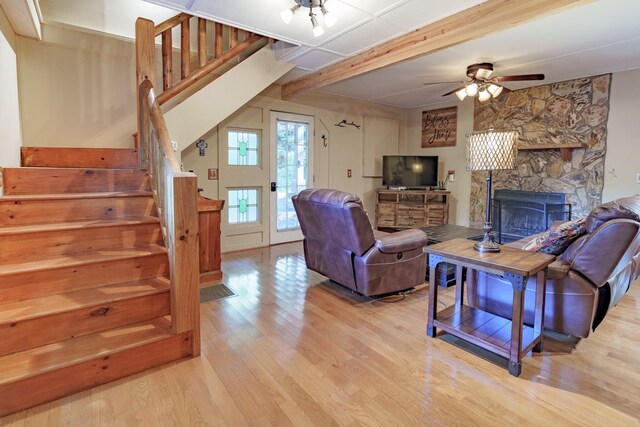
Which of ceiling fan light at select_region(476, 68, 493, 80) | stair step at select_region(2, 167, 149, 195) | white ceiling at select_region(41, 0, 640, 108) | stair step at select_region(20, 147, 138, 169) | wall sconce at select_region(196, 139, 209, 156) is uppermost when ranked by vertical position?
white ceiling at select_region(41, 0, 640, 108)

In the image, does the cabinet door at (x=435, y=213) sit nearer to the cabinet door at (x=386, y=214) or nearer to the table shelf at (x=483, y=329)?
the cabinet door at (x=386, y=214)

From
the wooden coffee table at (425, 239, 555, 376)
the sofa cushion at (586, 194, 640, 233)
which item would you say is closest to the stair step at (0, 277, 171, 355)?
the wooden coffee table at (425, 239, 555, 376)

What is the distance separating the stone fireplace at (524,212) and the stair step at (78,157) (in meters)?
4.97

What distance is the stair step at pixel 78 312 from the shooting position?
71.1 inches

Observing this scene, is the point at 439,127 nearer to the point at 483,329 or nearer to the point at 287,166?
the point at 287,166

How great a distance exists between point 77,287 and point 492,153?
276 centimetres

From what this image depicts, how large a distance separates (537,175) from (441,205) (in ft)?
4.92

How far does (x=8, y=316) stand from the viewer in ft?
5.90

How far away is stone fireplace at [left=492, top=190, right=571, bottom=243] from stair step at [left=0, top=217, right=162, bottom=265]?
4756 millimetres

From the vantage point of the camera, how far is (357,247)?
Answer: 2924 mm

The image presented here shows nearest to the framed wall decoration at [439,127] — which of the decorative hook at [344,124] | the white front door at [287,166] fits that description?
the decorative hook at [344,124]

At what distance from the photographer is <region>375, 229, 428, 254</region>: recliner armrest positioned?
294 centimetres

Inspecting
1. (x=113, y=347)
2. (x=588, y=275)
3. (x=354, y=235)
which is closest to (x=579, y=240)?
(x=588, y=275)

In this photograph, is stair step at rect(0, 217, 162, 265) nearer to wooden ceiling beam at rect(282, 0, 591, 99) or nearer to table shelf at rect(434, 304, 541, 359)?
table shelf at rect(434, 304, 541, 359)
